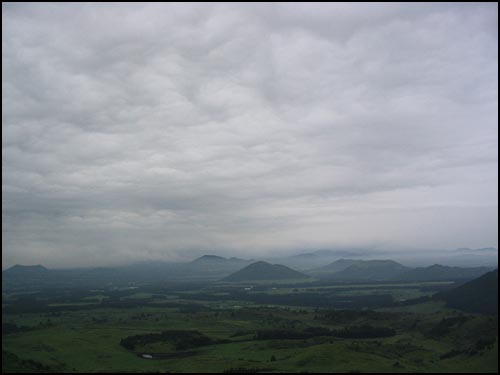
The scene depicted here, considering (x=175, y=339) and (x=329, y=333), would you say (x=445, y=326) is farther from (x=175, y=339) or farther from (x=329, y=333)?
(x=175, y=339)

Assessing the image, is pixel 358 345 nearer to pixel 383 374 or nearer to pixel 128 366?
pixel 383 374

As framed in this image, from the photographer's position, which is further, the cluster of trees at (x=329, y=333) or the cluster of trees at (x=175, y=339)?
the cluster of trees at (x=329, y=333)

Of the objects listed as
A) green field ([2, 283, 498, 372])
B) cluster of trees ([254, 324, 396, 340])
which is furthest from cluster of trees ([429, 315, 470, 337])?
cluster of trees ([254, 324, 396, 340])

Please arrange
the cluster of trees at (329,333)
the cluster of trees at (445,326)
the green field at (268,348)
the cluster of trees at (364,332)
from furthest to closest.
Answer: the cluster of trees at (364,332), the cluster of trees at (329,333), the cluster of trees at (445,326), the green field at (268,348)

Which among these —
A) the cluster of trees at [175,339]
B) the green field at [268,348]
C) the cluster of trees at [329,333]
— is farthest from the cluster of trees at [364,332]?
the cluster of trees at [175,339]

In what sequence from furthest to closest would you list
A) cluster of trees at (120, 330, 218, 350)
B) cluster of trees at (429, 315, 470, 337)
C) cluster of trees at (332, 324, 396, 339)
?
cluster of trees at (332, 324, 396, 339) → cluster of trees at (429, 315, 470, 337) → cluster of trees at (120, 330, 218, 350)

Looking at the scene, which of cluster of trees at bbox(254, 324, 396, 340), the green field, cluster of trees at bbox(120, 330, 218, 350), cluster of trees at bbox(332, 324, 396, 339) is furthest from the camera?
cluster of trees at bbox(332, 324, 396, 339)

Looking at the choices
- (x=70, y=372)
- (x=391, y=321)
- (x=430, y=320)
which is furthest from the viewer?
(x=391, y=321)

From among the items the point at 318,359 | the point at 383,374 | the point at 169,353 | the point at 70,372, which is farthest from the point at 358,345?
Answer: the point at 70,372

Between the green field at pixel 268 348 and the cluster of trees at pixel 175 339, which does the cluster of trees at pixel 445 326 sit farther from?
the cluster of trees at pixel 175 339

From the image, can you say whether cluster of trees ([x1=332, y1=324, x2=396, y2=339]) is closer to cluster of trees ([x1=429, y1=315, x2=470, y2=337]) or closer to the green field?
the green field

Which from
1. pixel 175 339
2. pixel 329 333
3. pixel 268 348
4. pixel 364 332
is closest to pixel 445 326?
Result: pixel 364 332
